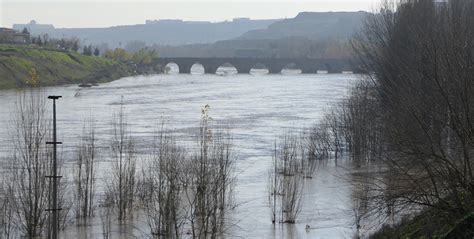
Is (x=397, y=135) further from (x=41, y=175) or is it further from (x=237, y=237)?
(x=41, y=175)

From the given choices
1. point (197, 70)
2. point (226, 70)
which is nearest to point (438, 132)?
point (197, 70)

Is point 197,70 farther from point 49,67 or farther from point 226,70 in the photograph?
point 49,67

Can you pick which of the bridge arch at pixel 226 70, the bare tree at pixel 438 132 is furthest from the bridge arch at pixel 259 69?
the bare tree at pixel 438 132

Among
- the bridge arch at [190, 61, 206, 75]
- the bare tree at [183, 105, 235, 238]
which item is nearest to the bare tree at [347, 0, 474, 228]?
the bare tree at [183, 105, 235, 238]

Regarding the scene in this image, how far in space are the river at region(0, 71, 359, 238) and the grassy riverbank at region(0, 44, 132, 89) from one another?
561cm

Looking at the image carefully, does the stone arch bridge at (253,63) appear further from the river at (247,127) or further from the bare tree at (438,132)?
the bare tree at (438,132)

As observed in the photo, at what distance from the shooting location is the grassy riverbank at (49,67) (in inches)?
2880

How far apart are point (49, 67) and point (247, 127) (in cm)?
4769

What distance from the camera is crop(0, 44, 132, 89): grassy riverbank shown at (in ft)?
240

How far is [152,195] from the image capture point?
19406mm

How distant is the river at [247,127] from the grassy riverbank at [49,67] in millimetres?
5605

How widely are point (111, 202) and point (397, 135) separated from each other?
9.65 metres

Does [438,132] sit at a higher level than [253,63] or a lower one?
lower

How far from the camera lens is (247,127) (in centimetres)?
4166
